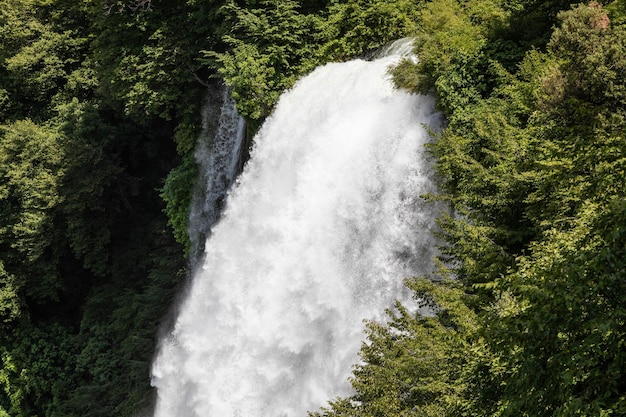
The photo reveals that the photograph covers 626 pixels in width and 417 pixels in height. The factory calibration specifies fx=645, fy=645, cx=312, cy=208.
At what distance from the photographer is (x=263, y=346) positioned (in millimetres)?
13023

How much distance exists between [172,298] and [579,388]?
1672 cm

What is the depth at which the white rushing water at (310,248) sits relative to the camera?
11328mm

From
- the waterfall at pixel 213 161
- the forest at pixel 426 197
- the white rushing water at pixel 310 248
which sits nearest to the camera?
the forest at pixel 426 197

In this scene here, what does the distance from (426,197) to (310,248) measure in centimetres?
357

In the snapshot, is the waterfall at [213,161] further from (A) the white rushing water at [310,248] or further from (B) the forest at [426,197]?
(A) the white rushing water at [310,248]

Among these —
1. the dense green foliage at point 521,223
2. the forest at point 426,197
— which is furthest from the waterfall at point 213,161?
the dense green foliage at point 521,223

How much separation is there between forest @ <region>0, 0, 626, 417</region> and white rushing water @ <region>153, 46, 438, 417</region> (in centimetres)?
76

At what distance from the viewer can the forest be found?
5551 mm

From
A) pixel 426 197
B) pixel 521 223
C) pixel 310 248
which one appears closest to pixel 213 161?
pixel 310 248

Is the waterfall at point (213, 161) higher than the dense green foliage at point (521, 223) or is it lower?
lower

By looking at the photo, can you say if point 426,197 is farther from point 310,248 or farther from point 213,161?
point 213,161

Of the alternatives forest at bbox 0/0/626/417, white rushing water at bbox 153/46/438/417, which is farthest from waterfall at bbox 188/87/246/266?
white rushing water at bbox 153/46/438/417

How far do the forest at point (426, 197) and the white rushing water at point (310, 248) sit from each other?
0.76 metres

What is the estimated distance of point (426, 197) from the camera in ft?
32.0
